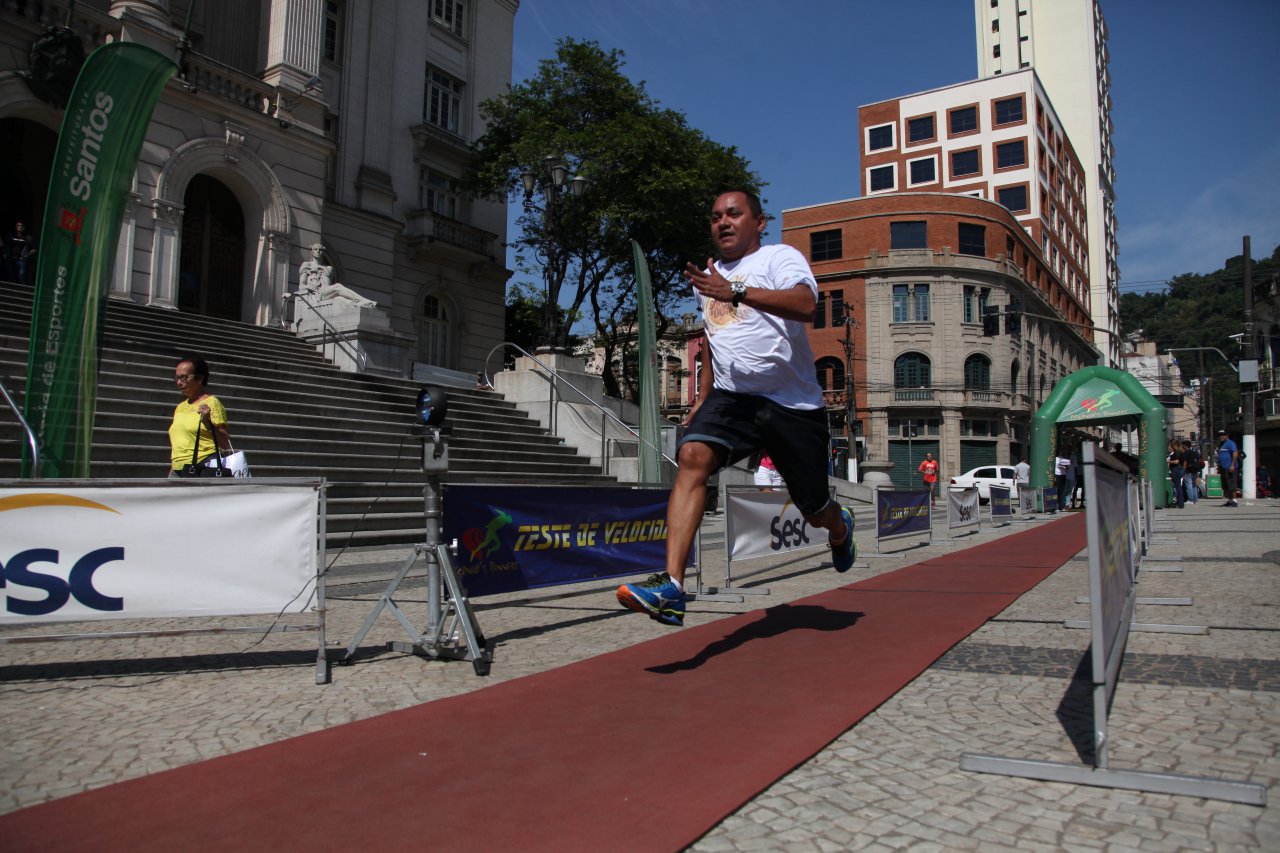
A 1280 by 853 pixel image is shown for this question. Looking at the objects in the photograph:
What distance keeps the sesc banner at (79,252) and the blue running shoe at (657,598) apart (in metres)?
5.83

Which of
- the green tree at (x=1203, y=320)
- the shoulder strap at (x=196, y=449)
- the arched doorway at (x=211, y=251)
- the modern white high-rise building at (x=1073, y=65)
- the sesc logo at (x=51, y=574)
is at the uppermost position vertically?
the modern white high-rise building at (x=1073, y=65)

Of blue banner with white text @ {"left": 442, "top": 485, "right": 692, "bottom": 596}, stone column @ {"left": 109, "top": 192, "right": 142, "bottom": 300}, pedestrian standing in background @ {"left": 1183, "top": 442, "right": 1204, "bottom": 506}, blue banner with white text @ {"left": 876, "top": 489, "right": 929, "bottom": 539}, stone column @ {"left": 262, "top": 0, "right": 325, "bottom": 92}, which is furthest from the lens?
pedestrian standing in background @ {"left": 1183, "top": 442, "right": 1204, "bottom": 506}

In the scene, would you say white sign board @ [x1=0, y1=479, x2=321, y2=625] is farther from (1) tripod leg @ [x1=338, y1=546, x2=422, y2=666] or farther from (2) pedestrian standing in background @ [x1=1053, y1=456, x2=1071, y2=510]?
(2) pedestrian standing in background @ [x1=1053, y1=456, x2=1071, y2=510]

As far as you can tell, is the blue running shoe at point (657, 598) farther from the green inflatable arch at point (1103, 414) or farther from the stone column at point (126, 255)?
the green inflatable arch at point (1103, 414)

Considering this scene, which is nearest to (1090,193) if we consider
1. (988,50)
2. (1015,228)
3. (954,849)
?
(988,50)

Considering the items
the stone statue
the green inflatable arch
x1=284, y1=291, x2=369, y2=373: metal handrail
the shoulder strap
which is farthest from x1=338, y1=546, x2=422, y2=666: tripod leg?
the green inflatable arch

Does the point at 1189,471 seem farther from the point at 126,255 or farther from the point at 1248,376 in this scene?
the point at 126,255

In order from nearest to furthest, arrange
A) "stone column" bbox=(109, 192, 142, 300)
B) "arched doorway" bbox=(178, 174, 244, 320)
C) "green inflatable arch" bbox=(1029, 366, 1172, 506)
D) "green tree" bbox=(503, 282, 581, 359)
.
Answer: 1. "stone column" bbox=(109, 192, 142, 300)
2. "arched doorway" bbox=(178, 174, 244, 320)
3. "green inflatable arch" bbox=(1029, 366, 1172, 506)
4. "green tree" bbox=(503, 282, 581, 359)

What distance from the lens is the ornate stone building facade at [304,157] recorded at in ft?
58.2

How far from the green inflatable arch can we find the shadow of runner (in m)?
19.5

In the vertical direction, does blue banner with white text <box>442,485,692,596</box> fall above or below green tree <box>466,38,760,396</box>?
below

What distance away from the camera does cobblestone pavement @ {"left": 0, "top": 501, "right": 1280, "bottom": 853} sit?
2129mm

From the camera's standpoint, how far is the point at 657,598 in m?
3.73

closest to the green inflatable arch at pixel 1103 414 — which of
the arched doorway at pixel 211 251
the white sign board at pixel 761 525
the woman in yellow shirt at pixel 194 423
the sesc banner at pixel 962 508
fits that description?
the sesc banner at pixel 962 508
